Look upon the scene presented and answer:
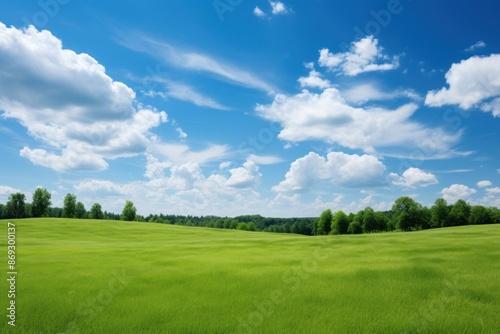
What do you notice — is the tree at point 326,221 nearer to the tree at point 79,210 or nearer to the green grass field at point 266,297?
the tree at point 79,210

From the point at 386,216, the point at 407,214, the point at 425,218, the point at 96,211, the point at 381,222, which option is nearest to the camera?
the point at 407,214

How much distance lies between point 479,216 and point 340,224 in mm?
50157

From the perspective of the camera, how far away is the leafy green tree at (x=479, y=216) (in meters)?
→ 117

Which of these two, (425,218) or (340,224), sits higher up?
(425,218)

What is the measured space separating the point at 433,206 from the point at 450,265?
400ft

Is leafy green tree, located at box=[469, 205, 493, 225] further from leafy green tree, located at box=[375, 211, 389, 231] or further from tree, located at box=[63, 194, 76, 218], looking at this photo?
tree, located at box=[63, 194, 76, 218]

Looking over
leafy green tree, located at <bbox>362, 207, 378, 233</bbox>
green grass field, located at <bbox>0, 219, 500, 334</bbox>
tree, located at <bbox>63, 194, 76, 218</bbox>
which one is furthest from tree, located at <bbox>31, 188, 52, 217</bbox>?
green grass field, located at <bbox>0, 219, 500, 334</bbox>

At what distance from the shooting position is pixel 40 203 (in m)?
126

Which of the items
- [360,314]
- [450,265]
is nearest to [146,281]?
[360,314]

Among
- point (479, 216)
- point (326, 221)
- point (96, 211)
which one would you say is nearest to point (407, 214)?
point (326, 221)

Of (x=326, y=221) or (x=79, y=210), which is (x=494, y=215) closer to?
(x=326, y=221)

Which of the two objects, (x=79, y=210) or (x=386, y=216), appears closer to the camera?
(x=386, y=216)

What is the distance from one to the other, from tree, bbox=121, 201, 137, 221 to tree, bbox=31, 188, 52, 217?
27.3 meters

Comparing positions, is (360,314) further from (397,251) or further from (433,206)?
(433,206)
